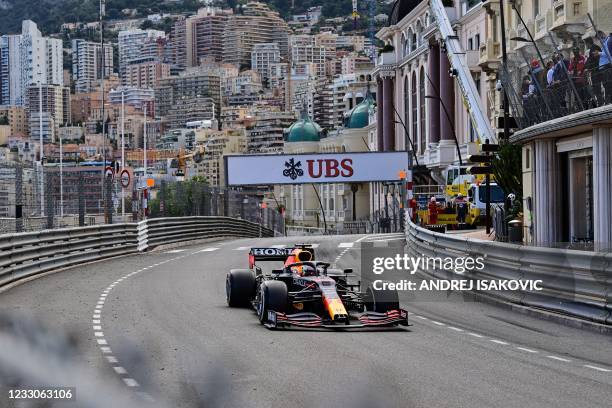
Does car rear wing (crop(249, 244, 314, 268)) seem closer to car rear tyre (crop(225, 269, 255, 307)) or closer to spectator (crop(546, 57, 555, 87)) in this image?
car rear tyre (crop(225, 269, 255, 307))

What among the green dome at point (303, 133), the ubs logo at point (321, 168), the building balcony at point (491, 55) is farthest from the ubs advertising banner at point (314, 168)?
the green dome at point (303, 133)

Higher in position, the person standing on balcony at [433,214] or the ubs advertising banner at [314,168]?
the ubs advertising banner at [314,168]

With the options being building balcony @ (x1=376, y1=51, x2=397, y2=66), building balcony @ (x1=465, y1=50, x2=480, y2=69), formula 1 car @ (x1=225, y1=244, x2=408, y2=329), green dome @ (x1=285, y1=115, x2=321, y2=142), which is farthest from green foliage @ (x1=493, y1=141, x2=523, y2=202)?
→ green dome @ (x1=285, y1=115, x2=321, y2=142)

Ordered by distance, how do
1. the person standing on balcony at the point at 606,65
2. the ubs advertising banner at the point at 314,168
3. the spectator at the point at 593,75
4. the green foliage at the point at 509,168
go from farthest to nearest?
the ubs advertising banner at the point at 314,168 < the green foliage at the point at 509,168 < the spectator at the point at 593,75 < the person standing on balcony at the point at 606,65

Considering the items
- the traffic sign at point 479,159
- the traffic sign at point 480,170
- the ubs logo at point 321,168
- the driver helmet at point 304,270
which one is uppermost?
the ubs logo at point 321,168

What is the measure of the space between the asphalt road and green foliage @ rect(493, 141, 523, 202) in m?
18.6

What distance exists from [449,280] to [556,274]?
17.2ft

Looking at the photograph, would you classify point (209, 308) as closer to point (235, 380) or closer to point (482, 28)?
point (235, 380)

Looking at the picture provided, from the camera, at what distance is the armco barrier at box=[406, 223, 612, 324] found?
640 inches

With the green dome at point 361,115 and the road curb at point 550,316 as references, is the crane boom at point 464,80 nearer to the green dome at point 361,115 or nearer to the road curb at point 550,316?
the road curb at point 550,316

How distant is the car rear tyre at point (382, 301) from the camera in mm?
16250

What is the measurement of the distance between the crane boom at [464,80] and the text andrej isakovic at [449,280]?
31322 mm

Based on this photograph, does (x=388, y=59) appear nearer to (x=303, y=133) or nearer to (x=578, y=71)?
(x=303, y=133)

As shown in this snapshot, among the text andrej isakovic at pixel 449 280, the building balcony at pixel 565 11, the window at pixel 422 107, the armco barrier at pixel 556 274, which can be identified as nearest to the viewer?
the armco barrier at pixel 556 274
